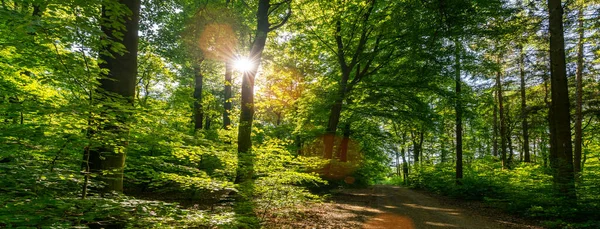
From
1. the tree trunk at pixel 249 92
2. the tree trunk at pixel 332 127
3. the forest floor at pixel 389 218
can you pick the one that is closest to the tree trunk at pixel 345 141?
the tree trunk at pixel 332 127

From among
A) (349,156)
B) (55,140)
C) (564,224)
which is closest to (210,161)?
(55,140)

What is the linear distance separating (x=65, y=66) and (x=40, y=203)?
58.5 inches

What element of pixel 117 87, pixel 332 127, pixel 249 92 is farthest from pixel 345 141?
pixel 117 87

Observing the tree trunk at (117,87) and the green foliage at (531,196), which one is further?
the green foliage at (531,196)

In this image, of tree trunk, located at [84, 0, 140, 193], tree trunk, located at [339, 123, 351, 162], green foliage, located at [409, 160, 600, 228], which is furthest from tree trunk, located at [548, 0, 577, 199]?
tree trunk, located at [339, 123, 351, 162]

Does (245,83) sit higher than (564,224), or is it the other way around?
(245,83)

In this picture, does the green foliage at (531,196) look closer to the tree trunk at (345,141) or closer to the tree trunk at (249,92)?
the tree trunk at (345,141)

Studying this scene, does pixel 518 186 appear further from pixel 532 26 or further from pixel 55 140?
pixel 55 140

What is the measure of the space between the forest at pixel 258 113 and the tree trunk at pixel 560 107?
0.15ft

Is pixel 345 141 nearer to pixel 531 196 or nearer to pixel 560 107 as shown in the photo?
pixel 531 196

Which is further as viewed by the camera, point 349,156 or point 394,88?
point 349,156

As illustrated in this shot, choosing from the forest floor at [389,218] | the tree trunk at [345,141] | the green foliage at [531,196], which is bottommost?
the forest floor at [389,218]

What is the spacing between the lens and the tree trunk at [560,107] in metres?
8.49

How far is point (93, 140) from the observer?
310 cm
